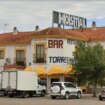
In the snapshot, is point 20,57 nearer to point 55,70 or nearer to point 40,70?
point 40,70

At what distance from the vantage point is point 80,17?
70125mm

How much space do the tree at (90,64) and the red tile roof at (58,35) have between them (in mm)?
7021

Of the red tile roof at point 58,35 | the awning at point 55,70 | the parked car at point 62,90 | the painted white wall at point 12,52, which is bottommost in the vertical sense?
the parked car at point 62,90

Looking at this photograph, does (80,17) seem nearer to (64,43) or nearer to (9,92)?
(64,43)

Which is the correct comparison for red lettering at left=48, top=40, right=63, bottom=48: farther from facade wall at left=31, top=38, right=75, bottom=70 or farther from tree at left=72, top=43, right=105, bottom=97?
tree at left=72, top=43, right=105, bottom=97

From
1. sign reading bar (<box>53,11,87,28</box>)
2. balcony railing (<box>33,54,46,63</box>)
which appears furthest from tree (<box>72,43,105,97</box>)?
sign reading bar (<box>53,11,87,28</box>)

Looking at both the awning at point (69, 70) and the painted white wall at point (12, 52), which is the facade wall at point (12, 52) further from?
the awning at point (69, 70)

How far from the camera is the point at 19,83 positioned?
158 ft

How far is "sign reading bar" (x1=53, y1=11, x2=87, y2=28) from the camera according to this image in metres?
64.4

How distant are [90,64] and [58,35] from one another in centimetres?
888

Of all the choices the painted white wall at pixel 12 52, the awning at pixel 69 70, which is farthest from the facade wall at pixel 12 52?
the awning at pixel 69 70

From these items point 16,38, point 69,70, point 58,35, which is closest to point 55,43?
point 58,35

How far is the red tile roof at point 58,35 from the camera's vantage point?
5994 centimetres

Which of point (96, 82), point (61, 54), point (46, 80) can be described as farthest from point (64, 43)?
point (96, 82)
